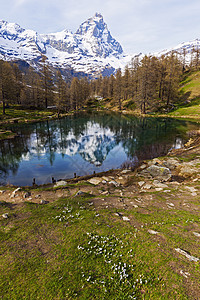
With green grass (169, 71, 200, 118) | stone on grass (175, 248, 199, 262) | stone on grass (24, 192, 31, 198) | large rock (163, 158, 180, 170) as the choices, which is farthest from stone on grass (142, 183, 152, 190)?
green grass (169, 71, 200, 118)

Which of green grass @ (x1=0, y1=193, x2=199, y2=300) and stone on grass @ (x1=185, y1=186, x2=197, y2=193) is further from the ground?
green grass @ (x1=0, y1=193, x2=199, y2=300)

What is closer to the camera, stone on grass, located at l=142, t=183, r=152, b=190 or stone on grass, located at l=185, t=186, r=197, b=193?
stone on grass, located at l=185, t=186, r=197, b=193

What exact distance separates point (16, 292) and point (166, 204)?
421 inches

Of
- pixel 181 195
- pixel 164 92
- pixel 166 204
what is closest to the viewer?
pixel 166 204

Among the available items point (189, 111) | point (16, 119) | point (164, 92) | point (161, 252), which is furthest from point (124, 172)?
point (164, 92)

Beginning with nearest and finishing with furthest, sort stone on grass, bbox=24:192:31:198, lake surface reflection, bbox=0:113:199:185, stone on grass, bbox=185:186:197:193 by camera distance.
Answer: stone on grass, bbox=185:186:197:193
stone on grass, bbox=24:192:31:198
lake surface reflection, bbox=0:113:199:185

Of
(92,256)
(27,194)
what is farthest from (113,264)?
(27,194)

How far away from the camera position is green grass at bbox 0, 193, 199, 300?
5.38 metres

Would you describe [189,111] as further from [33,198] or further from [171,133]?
[33,198]

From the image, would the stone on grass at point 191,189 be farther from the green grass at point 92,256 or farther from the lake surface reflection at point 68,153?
the lake surface reflection at point 68,153

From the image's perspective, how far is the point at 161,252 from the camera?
6867 millimetres

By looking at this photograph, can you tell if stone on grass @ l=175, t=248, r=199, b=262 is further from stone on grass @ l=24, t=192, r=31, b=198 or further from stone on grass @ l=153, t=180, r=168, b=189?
stone on grass @ l=24, t=192, r=31, b=198

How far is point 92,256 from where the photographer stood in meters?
6.77

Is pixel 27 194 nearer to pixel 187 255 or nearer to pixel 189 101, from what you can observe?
pixel 187 255
